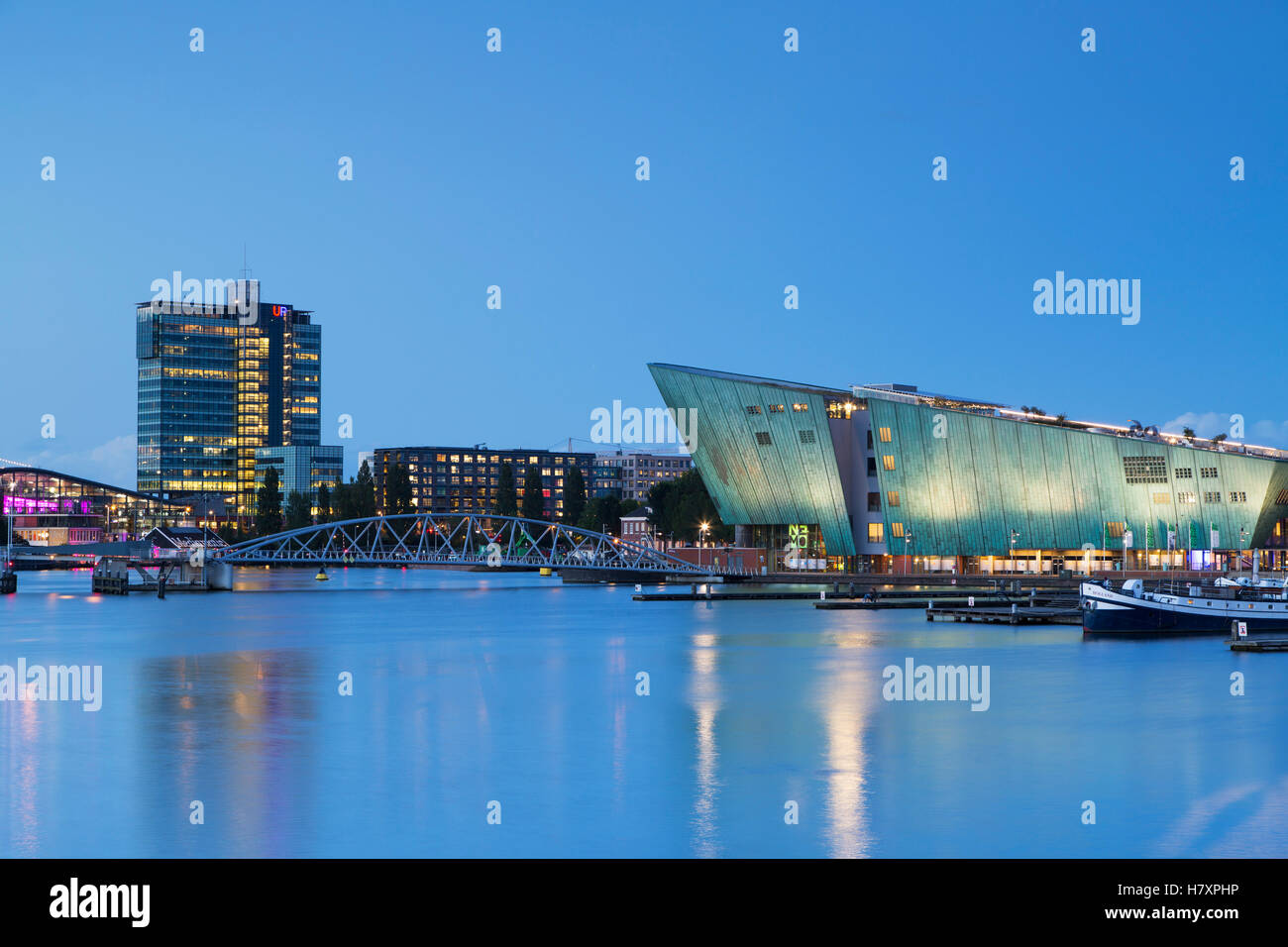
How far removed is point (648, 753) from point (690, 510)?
127 metres

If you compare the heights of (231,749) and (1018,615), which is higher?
(1018,615)

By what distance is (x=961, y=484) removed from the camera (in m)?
118

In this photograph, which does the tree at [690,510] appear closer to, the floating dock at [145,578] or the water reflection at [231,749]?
the floating dock at [145,578]

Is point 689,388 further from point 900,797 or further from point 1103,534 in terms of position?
point 900,797

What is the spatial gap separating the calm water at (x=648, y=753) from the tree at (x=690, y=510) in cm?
9301

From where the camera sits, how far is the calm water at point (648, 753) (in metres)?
25.5

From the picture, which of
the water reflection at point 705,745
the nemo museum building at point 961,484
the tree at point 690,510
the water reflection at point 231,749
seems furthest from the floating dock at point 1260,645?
the tree at point 690,510

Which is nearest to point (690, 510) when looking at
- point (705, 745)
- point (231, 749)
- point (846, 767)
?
point (705, 745)

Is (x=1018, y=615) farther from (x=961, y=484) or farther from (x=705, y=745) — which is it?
(x=705, y=745)
